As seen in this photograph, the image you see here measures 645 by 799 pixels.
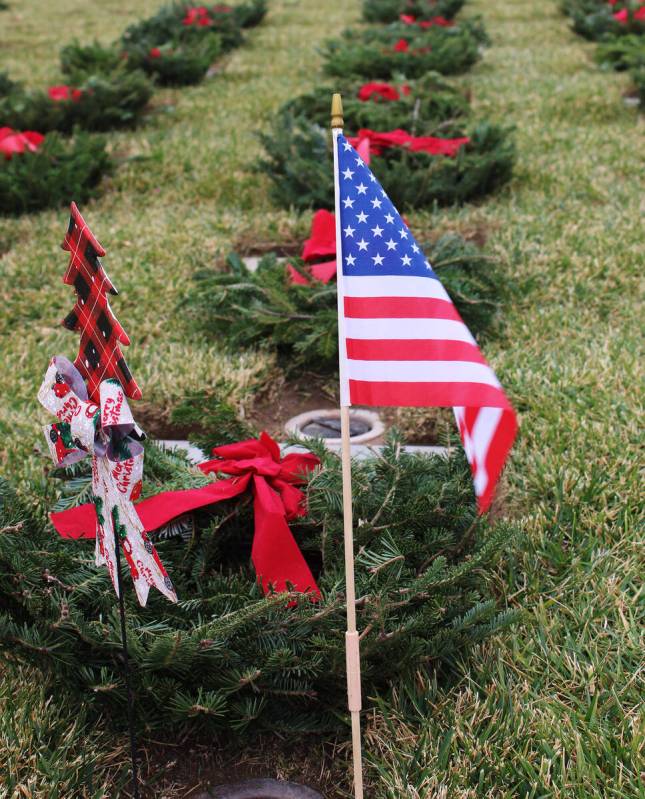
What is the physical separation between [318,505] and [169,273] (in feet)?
9.36

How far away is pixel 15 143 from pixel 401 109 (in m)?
2.77

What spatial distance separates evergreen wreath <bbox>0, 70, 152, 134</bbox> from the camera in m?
7.27

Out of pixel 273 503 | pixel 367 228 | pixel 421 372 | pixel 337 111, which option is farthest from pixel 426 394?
pixel 273 503

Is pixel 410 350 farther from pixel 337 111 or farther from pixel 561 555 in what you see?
pixel 561 555

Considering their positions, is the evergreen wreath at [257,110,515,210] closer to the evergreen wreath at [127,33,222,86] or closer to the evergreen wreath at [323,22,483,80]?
the evergreen wreath at [323,22,483,80]

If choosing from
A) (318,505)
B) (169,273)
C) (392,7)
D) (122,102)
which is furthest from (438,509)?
(392,7)

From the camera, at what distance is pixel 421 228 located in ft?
16.8

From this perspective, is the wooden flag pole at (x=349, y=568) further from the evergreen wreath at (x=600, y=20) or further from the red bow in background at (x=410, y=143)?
the evergreen wreath at (x=600, y=20)

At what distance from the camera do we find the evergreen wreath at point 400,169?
17.9 ft

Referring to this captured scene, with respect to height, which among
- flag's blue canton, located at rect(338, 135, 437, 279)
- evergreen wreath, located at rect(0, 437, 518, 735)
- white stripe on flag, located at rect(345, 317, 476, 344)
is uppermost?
flag's blue canton, located at rect(338, 135, 437, 279)

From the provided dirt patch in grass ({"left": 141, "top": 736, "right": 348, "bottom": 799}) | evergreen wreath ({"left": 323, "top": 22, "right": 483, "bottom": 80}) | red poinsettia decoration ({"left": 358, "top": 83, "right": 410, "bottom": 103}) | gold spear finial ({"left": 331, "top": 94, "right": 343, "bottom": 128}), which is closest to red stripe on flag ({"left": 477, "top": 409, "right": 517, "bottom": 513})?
gold spear finial ({"left": 331, "top": 94, "right": 343, "bottom": 128})

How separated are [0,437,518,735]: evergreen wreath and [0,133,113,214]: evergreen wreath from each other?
4009 millimetres

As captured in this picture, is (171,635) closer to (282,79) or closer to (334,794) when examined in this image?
(334,794)

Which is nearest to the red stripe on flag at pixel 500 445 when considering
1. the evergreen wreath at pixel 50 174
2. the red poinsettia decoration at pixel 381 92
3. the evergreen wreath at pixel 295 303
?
the evergreen wreath at pixel 295 303
